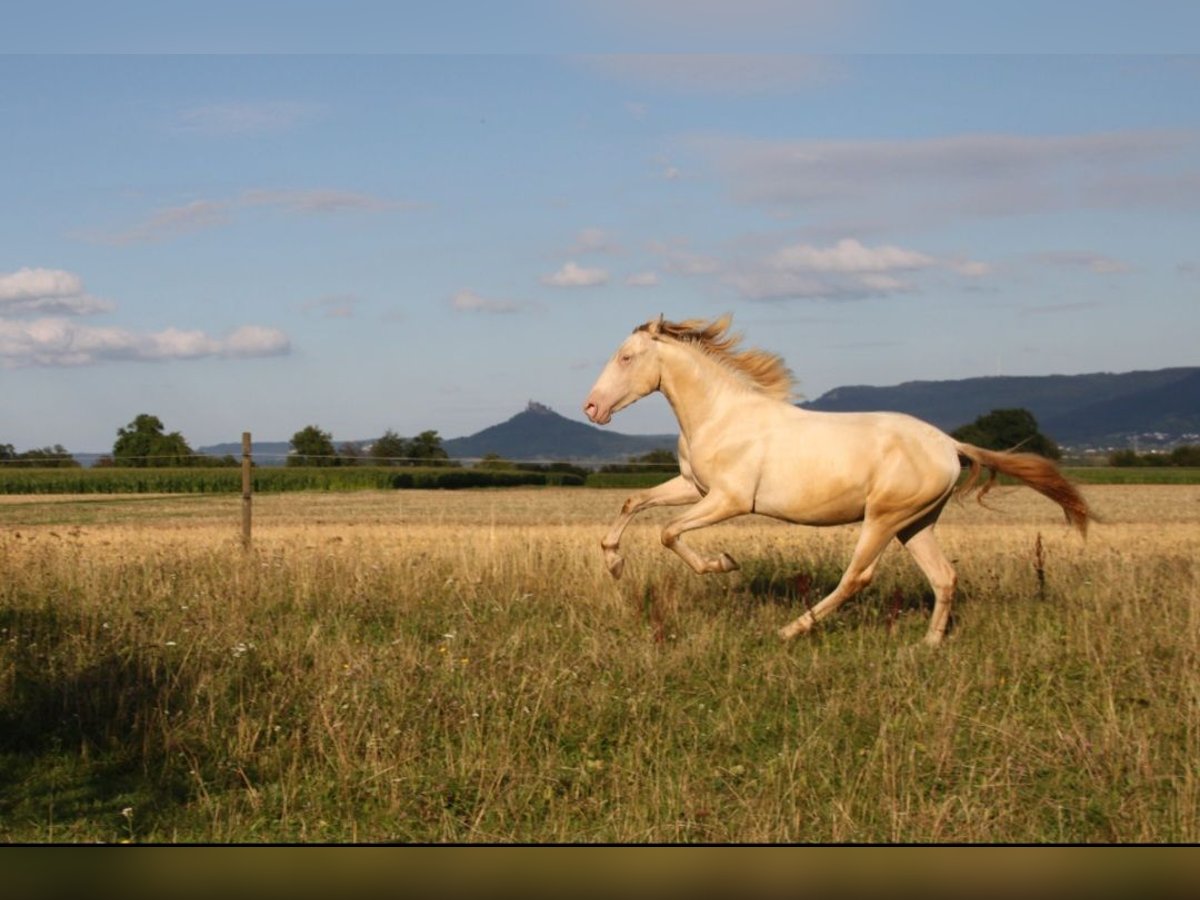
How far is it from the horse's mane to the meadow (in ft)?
5.69

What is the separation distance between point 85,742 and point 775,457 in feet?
16.0

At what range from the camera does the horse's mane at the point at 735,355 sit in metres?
9.84

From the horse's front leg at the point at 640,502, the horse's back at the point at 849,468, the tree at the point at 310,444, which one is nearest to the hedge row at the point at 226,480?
the tree at the point at 310,444

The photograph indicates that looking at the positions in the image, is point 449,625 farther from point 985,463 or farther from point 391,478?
point 391,478

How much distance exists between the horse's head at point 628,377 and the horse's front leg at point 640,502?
0.63 meters

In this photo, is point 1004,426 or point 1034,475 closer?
point 1034,475

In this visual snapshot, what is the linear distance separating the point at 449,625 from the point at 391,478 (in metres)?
42.5

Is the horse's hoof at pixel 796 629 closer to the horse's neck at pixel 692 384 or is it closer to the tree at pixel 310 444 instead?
Answer: the horse's neck at pixel 692 384

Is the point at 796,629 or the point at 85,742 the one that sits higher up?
the point at 796,629

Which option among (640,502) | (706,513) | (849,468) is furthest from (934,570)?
(640,502)

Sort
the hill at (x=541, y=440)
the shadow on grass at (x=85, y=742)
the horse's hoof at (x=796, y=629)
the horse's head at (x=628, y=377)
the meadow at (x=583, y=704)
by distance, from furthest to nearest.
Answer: the hill at (x=541, y=440) → the horse's head at (x=628, y=377) → the horse's hoof at (x=796, y=629) → the shadow on grass at (x=85, y=742) → the meadow at (x=583, y=704)

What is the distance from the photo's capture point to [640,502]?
966cm

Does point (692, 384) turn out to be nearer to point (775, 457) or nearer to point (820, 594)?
point (775, 457)

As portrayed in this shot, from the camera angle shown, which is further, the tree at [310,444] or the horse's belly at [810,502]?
the tree at [310,444]
